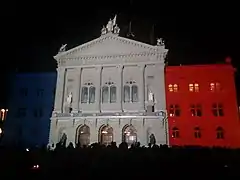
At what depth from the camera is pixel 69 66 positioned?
37.5 meters

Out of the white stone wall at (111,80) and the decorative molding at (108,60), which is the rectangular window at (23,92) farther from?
the decorative molding at (108,60)

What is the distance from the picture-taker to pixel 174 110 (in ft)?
112

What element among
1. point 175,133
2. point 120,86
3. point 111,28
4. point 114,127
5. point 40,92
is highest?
point 111,28

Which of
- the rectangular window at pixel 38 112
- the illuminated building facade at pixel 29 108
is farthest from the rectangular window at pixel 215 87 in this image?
the rectangular window at pixel 38 112

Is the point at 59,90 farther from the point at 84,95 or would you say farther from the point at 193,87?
the point at 193,87

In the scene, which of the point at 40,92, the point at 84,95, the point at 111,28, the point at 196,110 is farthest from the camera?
the point at 40,92

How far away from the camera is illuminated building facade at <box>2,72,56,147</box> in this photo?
3722 cm

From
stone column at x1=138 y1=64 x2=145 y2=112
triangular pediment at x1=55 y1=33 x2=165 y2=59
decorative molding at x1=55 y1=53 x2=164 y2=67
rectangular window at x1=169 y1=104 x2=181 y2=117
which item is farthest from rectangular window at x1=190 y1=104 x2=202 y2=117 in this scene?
triangular pediment at x1=55 y1=33 x2=165 y2=59

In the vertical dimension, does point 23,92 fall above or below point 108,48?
below

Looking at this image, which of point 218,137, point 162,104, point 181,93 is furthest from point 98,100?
point 218,137

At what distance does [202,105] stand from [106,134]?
42.6ft

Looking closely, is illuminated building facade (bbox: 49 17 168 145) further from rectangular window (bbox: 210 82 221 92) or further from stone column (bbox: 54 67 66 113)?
rectangular window (bbox: 210 82 221 92)

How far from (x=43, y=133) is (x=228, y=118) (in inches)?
973

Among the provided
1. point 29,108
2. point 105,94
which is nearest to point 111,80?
point 105,94
